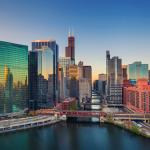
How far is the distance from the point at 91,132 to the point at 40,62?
47191mm

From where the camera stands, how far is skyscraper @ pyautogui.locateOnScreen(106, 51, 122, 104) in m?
117

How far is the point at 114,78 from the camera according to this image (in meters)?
135

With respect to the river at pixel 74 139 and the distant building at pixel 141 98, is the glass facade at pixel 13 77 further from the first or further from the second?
the distant building at pixel 141 98

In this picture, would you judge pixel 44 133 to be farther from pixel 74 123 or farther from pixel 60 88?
pixel 60 88

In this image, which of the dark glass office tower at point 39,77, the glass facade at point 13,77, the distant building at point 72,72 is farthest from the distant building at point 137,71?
the glass facade at point 13,77

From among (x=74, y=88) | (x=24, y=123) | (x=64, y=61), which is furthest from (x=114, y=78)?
(x=24, y=123)

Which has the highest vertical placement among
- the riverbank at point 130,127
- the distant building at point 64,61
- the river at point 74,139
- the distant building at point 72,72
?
the distant building at point 64,61

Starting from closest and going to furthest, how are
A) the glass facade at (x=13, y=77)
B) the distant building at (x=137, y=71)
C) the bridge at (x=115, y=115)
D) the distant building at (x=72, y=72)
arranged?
the bridge at (x=115, y=115)
the glass facade at (x=13, y=77)
the distant building at (x=72, y=72)
the distant building at (x=137, y=71)

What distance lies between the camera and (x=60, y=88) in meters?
123

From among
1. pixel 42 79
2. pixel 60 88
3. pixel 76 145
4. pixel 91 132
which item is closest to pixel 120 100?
pixel 60 88

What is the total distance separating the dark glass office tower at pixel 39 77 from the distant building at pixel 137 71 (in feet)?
267

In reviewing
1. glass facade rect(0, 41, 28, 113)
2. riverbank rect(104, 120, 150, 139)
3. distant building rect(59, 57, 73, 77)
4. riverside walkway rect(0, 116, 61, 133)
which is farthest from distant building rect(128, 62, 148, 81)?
riverside walkway rect(0, 116, 61, 133)

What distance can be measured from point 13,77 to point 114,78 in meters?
67.7

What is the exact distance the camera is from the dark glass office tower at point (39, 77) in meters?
94.8
